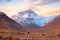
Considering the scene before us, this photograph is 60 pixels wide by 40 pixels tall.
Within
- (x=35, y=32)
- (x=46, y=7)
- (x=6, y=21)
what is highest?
(x=46, y=7)

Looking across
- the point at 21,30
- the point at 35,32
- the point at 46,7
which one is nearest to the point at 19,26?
the point at 21,30

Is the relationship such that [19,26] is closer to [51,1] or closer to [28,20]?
[28,20]

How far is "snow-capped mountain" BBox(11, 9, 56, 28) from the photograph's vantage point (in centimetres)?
758

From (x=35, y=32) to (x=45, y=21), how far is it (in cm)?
60

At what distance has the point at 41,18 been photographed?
24.9 ft

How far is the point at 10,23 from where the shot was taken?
300 inches

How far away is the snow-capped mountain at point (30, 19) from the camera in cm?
758

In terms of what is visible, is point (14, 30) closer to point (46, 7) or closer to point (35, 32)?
point (35, 32)

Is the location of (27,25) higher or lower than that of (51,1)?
lower

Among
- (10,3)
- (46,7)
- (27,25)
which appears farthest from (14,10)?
(46,7)

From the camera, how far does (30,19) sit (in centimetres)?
766

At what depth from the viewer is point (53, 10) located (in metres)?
7.54

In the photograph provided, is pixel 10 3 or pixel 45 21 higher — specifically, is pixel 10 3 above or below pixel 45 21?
above

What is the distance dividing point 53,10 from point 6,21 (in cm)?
194
